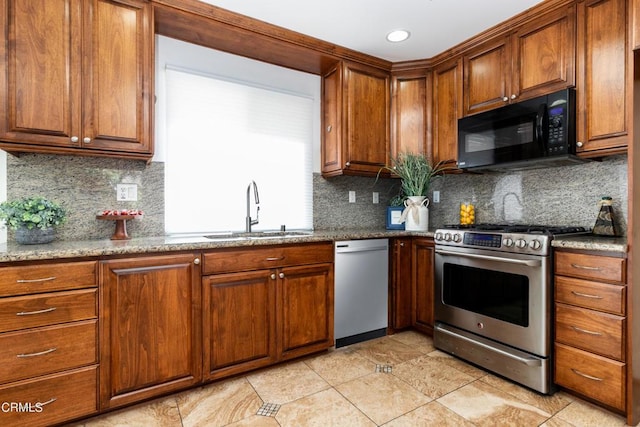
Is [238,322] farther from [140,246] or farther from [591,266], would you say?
[591,266]

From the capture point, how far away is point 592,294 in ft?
5.81

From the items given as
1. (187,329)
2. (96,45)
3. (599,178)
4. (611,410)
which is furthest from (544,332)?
(96,45)

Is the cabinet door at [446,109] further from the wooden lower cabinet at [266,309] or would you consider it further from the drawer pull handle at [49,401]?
the drawer pull handle at [49,401]

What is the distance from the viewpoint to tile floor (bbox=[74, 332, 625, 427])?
1.70 meters

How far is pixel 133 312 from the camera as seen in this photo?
177cm

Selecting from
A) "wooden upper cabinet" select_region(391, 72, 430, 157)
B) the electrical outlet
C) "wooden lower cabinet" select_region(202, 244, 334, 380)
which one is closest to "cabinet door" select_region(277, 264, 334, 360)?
"wooden lower cabinet" select_region(202, 244, 334, 380)

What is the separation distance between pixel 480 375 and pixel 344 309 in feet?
3.23

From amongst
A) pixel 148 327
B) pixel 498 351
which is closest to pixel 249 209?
pixel 148 327

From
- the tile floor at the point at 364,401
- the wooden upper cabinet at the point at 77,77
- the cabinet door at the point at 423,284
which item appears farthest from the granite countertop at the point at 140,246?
the cabinet door at the point at 423,284

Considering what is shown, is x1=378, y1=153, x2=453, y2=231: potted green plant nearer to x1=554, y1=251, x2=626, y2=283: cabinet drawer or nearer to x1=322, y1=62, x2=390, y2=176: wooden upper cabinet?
x1=322, y1=62, x2=390, y2=176: wooden upper cabinet

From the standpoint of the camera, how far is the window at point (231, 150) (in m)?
2.48

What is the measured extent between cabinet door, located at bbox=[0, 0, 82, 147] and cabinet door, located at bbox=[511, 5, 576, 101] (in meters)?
2.79

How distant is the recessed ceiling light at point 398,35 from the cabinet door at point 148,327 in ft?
7.04

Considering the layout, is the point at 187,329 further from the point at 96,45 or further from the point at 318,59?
the point at 318,59
